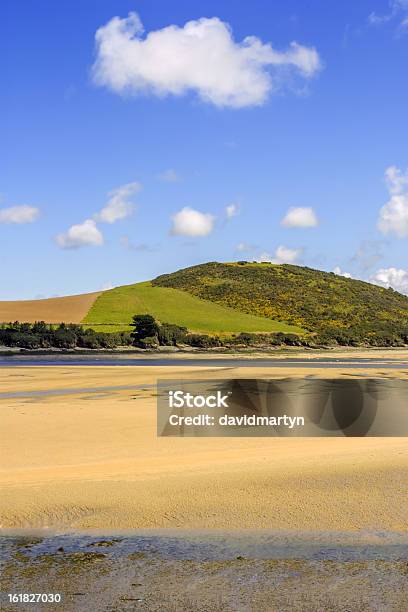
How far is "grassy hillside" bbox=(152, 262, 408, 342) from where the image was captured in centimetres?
11281

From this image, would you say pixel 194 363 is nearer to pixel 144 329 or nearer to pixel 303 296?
pixel 144 329

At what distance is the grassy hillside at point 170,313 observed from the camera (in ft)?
307

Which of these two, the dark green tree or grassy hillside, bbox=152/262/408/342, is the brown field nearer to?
the dark green tree

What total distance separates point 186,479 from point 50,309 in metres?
93.2

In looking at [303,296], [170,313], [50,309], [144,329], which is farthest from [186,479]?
[303,296]

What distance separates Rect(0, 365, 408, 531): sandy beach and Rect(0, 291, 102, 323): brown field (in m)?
74.9

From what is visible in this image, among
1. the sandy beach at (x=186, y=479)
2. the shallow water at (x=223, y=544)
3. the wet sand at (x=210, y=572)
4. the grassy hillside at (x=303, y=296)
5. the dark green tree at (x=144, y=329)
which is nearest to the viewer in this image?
the wet sand at (x=210, y=572)

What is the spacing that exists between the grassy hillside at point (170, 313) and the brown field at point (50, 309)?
181cm

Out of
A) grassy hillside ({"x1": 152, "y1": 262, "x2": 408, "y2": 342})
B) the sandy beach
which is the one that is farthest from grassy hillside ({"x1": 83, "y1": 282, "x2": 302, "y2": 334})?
the sandy beach

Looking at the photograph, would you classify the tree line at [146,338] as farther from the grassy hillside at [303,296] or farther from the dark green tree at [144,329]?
the grassy hillside at [303,296]

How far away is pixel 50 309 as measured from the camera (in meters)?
101

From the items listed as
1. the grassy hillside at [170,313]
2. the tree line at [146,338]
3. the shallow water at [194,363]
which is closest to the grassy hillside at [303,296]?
the tree line at [146,338]

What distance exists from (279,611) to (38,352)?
62.4m

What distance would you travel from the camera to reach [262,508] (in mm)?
9617
